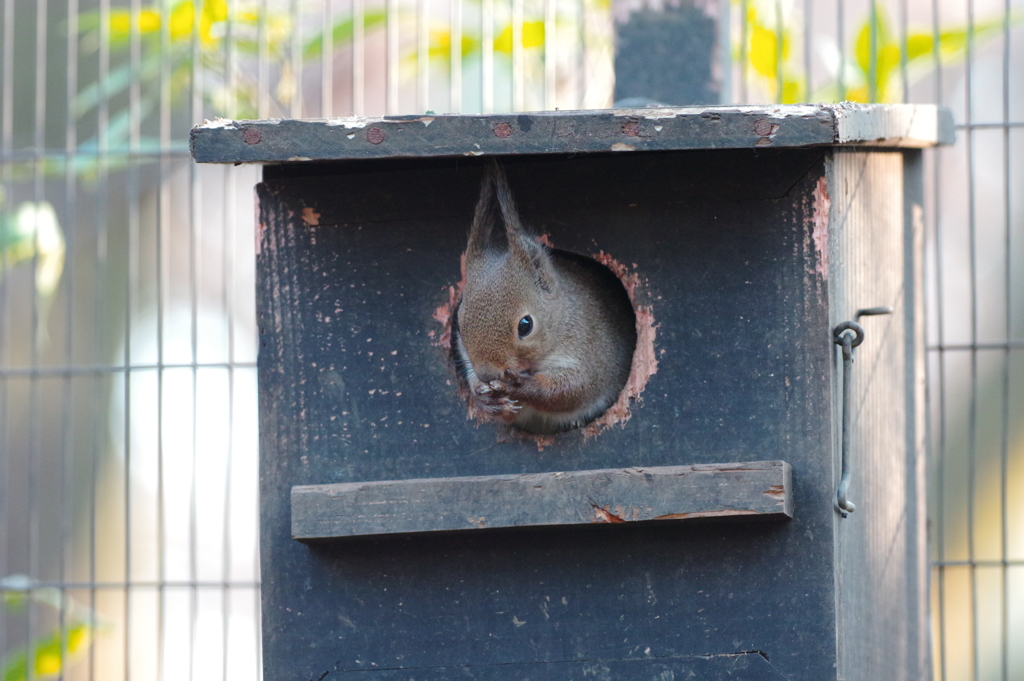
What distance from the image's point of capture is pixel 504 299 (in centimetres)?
294

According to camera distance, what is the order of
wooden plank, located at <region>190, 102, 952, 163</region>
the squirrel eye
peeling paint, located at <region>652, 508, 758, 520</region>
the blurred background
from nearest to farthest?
wooden plank, located at <region>190, 102, 952, 163</region> → peeling paint, located at <region>652, 508, 758, 520</region> → the squirrel eye → the blurred background

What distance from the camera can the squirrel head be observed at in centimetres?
289

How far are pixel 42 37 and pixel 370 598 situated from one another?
9.04ft

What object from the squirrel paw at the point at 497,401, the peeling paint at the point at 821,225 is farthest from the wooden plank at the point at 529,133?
the squirrel paw at the point at 497,401

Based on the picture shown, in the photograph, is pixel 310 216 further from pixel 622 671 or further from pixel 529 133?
pixel 622 671

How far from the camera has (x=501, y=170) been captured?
2766 millimetres

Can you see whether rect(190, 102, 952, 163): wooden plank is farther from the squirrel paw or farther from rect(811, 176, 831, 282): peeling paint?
the squirrel paw

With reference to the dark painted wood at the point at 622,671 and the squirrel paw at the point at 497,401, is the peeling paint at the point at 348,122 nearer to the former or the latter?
the squirrel paw at the point at 497,401

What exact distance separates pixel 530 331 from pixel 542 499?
1.69 ft

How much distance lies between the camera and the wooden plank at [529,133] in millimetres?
2430

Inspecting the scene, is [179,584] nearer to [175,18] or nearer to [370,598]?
[370,598]

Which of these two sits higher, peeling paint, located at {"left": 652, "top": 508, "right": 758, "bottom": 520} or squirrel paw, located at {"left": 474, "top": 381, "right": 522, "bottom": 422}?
squirrel paw, located at {"left": 474, "top": 381, "right": 522, "bottom": 422}

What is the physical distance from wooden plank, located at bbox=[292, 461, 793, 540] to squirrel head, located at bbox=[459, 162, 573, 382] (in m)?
0.34

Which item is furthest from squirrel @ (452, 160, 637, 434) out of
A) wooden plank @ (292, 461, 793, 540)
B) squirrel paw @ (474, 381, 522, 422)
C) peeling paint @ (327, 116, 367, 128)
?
peeling paint @ (327, 116, 367, 128)
